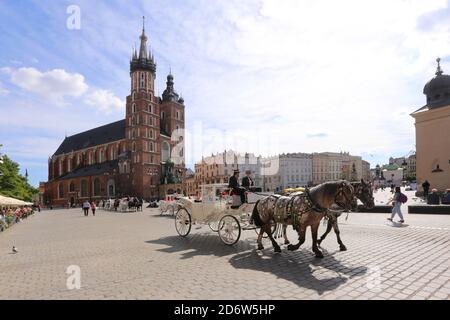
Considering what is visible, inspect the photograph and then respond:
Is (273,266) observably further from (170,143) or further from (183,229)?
(170,143)

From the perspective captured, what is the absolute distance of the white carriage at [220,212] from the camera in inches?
349

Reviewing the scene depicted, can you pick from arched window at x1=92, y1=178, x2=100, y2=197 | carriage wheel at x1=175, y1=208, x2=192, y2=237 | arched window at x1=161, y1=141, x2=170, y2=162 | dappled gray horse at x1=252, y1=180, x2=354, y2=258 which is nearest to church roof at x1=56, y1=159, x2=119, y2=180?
arched window at x1=92, y1=178, x2=100, y2=197

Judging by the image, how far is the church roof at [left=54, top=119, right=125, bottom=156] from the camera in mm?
74062

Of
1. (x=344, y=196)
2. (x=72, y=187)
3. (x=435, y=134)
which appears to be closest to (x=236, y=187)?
(x=344, y=196)

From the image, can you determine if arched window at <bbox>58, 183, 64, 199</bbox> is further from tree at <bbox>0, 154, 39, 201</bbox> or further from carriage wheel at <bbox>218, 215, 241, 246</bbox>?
carriage wheel at <bbox>218, 215, 241, 246</bbox>

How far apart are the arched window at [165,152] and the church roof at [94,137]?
1024 cm

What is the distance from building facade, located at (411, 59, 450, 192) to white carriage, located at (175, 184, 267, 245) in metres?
25.7

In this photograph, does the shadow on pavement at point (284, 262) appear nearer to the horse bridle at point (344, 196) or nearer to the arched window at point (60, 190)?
the horse bridle at point (344, 196)

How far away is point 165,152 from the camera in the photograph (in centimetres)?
6944

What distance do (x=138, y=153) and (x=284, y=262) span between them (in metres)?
60.6

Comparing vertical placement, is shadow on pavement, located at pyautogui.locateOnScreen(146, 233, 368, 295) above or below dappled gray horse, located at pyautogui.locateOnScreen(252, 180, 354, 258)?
below

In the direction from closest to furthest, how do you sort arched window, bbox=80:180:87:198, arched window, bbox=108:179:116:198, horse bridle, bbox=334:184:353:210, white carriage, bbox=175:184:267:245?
horse bridle, bbox=334:184:353:210
white carriage, bbox=175:184:267:245
arched window, bbox=108:179:116:198
arched window, bbox=80:180:87:198

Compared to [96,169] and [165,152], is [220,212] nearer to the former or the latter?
[165,152]
